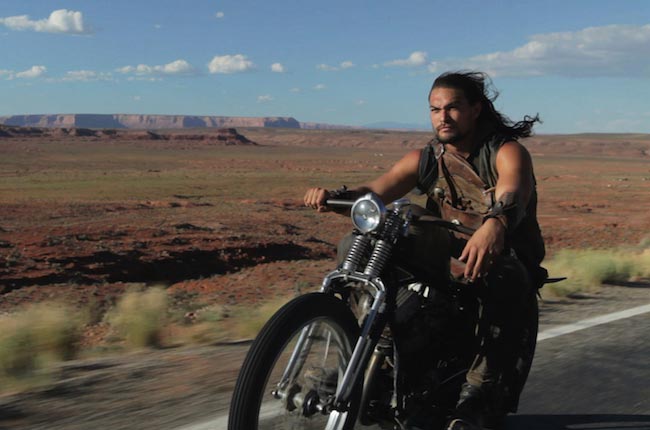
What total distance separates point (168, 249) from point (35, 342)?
13093 millimetres

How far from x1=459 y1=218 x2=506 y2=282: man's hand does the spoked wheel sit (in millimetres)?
469

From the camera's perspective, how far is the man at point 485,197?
9.62 feet

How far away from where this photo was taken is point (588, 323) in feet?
18.0

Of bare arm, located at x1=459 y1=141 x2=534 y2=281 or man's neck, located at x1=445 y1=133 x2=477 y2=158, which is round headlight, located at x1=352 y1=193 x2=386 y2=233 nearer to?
bare arm, located at x1=459 y1=141 x2=534 y2=281

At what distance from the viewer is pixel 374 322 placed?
252cm

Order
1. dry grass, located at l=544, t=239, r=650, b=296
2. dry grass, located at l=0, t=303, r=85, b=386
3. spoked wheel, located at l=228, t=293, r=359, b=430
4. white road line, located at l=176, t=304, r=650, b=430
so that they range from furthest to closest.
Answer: dry grass, located at l=544, t=239, r=650, b=296 < white road line, located at l=176, t=304, r=650, b=430 < dry grass, located at l=0, t=303, r=85, b=386 < spoked wheel, located at l=228, t=293, r=359, b=430

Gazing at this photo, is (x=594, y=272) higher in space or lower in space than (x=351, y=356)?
lower

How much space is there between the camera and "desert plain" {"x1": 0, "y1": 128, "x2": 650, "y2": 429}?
3484 millimetres

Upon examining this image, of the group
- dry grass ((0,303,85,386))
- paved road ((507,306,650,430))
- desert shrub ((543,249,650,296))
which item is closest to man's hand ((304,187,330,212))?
paved road ((507,306,650,430))

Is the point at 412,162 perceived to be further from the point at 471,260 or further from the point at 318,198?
the point at 471,260

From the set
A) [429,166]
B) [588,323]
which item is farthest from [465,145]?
[588,323]

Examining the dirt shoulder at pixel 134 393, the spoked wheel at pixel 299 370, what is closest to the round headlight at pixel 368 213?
the spoked wheel at pixel 299 370

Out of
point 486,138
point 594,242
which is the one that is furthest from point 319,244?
point 486,138

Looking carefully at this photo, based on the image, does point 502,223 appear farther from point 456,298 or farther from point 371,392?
point 371,392
